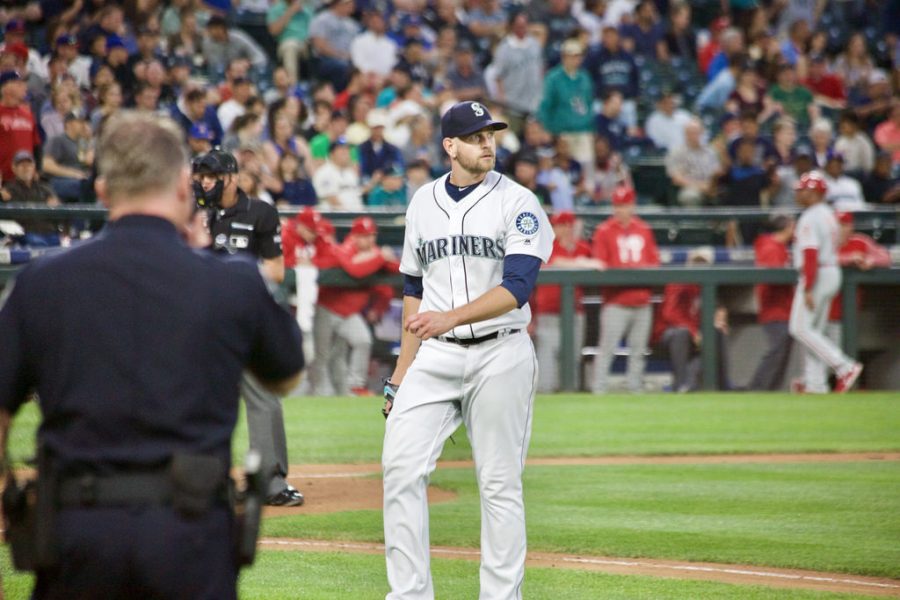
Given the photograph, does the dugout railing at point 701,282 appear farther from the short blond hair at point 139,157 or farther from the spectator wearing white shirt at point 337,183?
the short blond hair at point 139,157

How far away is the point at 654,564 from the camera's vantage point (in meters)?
7.54

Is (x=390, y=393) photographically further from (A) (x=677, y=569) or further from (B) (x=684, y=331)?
(B) (x=684, y=331)

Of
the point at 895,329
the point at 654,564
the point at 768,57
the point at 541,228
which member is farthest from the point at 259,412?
the point at 768,57

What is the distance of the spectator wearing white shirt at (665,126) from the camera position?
2089 cm

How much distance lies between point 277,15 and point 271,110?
11.1ft

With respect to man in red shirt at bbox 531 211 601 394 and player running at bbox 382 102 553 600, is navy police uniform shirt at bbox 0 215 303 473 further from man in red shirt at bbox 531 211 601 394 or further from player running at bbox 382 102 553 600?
man in red shirt at bbox 531 211 601 394

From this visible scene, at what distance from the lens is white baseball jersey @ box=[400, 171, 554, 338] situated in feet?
19.5

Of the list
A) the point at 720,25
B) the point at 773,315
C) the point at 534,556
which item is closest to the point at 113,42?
the point at 773,315

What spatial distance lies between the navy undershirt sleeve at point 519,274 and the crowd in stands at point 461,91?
25.4ft

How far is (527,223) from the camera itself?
19.4ft

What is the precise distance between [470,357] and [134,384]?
111 inches

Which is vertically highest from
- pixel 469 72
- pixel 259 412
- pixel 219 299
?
pixel 469 72

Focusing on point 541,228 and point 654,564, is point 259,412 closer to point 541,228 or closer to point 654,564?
point 654,564

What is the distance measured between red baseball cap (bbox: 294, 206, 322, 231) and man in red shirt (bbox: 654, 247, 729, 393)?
4.34 m
